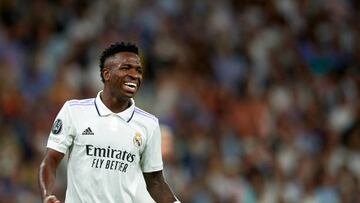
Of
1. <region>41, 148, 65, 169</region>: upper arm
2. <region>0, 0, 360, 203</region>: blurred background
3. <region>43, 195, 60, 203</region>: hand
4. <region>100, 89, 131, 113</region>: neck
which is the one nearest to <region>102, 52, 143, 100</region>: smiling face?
<region>100, 89, 131, 113</region>: neck

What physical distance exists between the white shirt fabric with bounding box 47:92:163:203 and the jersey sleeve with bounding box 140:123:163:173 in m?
0.02

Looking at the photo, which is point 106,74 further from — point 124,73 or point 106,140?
point 106,140

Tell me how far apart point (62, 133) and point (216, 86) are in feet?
25.7

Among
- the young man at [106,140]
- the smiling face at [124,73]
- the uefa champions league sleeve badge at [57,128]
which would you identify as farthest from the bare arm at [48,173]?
the smiling face at [124,73]

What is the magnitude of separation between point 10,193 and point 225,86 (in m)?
3.65

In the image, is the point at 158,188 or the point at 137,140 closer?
the point at 137,140

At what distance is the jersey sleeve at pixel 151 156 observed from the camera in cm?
846

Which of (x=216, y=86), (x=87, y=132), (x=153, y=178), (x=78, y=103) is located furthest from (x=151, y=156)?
(x=216, y=86)

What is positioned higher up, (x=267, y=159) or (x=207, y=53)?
(x=207, y=53)

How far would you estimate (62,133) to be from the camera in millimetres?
8227

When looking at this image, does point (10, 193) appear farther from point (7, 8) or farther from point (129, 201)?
point (129, 201)

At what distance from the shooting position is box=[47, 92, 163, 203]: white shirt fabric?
8.19m

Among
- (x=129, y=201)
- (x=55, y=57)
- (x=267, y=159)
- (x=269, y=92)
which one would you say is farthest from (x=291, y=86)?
(x=129, y=201)

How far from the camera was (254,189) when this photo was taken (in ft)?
44.8
